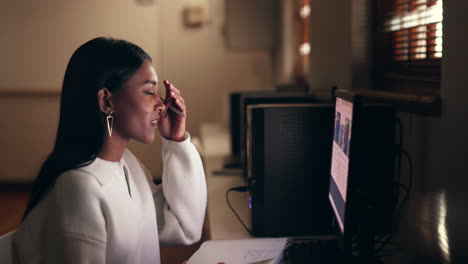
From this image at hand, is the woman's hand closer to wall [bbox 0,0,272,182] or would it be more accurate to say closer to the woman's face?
the woman's face

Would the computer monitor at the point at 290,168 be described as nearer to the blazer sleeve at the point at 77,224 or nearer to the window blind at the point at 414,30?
the window blind at the point at 414,30

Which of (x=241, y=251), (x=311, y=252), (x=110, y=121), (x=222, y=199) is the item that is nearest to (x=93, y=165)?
(x=110, y=121)

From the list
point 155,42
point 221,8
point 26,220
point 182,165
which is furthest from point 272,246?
point 221,8

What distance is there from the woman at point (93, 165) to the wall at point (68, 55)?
2.78 metres

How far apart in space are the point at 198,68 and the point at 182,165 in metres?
4.01

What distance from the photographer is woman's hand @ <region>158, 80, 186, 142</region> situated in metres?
1.31

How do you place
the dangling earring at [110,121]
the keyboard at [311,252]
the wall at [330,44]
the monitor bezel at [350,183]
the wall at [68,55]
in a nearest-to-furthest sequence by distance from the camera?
the monitor bezel at [350,183] → the dangling earring at [110,121] → the keyboard at [311,252] → the wall at [330,44] → the wall at [68,55]

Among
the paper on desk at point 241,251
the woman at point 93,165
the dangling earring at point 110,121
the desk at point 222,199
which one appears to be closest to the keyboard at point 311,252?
the paper on desk at point 241,251

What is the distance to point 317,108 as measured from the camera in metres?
1.43

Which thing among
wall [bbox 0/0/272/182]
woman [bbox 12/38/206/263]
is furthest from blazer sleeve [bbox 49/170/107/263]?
wall [bbox 0/0/272/182]

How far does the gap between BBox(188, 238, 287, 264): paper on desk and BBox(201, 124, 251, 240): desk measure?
3.7 inches

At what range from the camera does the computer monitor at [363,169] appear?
100 centimetres

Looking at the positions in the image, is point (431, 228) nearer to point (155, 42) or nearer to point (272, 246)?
point (272, 246)

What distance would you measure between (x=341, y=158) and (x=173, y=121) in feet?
1.44
